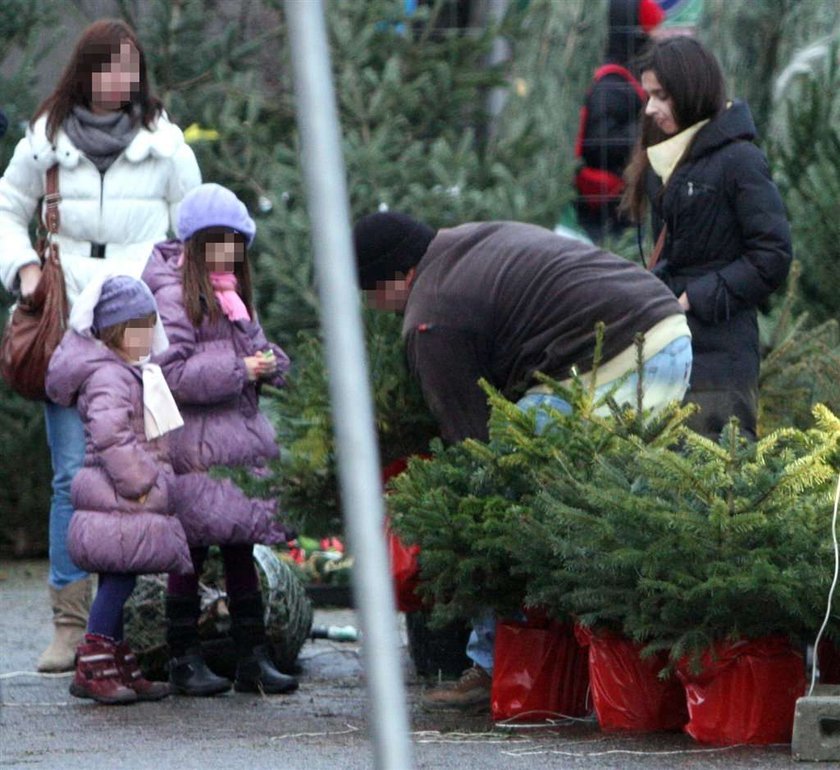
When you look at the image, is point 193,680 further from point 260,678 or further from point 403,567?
point 403,567

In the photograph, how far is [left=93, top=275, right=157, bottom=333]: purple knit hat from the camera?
595 cm

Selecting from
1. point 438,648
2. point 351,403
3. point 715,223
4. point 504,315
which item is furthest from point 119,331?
point 351,403

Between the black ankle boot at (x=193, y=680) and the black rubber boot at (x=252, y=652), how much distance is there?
0.24 feet

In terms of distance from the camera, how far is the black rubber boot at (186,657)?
20.3 feet

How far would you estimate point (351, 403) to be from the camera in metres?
2.18

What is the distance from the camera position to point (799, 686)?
5.14m

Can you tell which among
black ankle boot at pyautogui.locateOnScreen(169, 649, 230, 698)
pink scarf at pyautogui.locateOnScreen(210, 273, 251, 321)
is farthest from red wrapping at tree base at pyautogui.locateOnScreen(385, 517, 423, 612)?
pink scarf at pyautogui.locateOnScreen(210, 273, 251, 321)

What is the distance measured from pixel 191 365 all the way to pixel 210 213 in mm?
473

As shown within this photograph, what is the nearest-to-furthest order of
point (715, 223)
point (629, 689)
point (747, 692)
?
point (747, 692)
point (629, 689)
point (715, 223)

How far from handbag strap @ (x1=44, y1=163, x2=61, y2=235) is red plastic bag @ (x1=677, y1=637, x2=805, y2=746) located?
2617 millimetres

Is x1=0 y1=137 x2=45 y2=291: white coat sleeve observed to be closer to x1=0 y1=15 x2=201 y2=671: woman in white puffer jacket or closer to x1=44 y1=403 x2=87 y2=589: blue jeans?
x1=0 y1=15 x2=201 y2=671: woman in white puffer jacket

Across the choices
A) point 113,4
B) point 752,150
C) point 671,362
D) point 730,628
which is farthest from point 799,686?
point 113,4

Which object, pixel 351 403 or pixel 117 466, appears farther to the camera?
pixel 117 466

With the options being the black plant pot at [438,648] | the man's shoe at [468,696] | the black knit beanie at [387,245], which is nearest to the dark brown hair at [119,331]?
the black knit beanie at [387,245]
